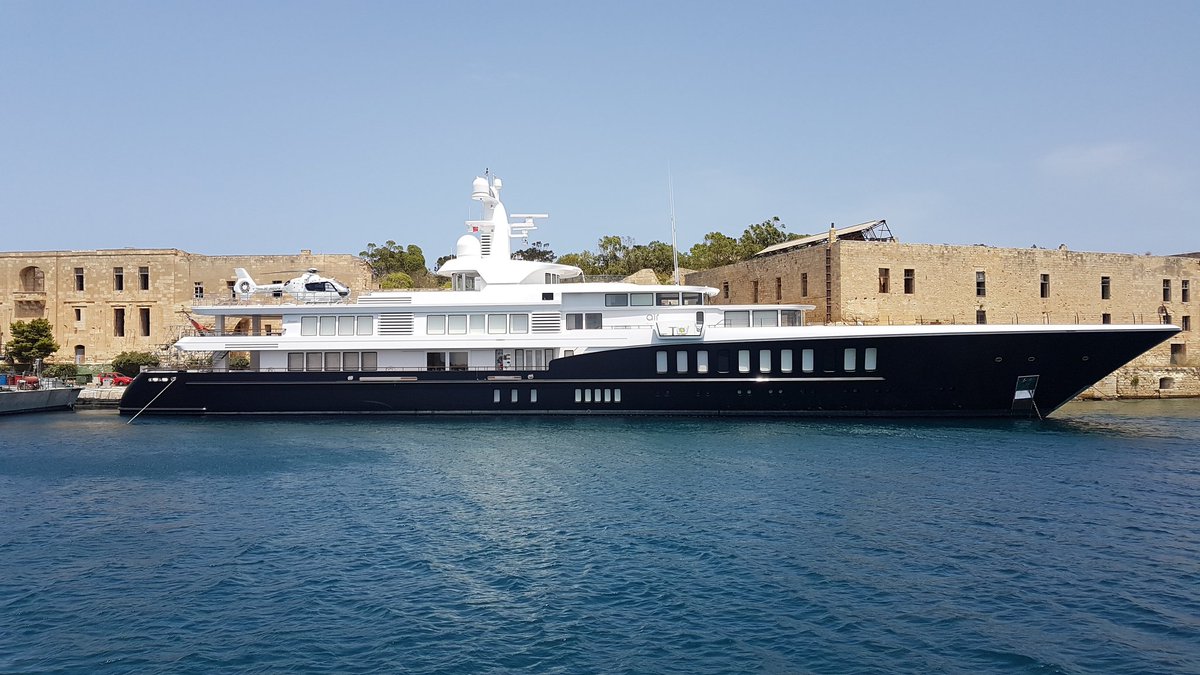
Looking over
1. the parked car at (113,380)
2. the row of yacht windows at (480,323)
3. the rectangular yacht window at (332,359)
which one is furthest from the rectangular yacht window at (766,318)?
the parked car at (113,380)

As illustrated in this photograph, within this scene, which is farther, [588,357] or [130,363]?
[130,363]

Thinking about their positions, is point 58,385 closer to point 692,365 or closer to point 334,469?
point 334,469

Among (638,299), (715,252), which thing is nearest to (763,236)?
(715,252)

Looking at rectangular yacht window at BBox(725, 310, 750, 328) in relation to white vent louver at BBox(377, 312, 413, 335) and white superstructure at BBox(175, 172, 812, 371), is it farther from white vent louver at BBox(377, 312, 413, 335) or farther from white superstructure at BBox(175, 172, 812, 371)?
white vent louver at BBox(377, 312, 413, 335)

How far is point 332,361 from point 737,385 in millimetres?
15492

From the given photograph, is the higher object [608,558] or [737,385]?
[737,385]

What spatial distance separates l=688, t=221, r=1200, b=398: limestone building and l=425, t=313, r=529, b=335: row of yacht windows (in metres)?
17.0

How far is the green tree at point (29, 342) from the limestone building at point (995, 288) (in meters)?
38.8

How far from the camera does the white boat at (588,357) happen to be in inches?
1040

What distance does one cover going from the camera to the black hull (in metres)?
26.1

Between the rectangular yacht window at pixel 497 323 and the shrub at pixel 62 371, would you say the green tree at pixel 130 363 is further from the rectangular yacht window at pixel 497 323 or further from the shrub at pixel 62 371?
the rectangular yacht window at pixel 497 323

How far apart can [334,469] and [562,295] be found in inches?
470

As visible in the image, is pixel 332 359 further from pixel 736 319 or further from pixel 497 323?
pixel 736 319

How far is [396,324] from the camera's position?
98.4 ft
